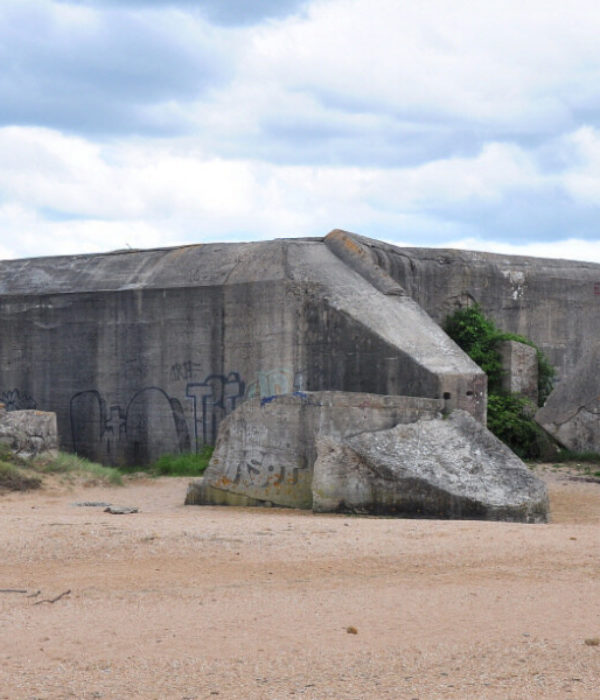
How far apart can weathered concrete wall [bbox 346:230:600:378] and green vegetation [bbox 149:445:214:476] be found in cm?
397

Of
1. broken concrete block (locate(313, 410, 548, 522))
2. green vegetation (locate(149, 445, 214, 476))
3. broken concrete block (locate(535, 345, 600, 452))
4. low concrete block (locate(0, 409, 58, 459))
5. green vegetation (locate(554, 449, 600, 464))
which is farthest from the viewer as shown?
broken concrete block (locate(535, 345, 600, 452))

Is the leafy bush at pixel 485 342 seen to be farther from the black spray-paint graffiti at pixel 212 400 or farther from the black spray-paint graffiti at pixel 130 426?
the black spray-paint graffiti at pixel 130 426

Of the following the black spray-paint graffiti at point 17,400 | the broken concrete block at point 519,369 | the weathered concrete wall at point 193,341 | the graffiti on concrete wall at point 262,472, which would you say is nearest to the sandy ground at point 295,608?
the graffiti on concrete wall at point 262,472

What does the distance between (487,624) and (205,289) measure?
9341mm

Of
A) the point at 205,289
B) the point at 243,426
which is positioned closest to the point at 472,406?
the point at 243,426

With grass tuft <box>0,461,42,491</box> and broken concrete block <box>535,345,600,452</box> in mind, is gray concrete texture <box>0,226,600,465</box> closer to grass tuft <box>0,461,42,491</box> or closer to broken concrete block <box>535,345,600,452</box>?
broken concrete block <box>535,345,600,452</box>

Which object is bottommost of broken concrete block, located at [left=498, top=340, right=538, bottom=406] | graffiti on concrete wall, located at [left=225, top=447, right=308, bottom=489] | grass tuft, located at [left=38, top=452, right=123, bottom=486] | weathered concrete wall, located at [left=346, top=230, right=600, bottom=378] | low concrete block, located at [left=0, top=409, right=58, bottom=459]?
grass tuft, located at [left=38, top=452, right=123, bottom=486]

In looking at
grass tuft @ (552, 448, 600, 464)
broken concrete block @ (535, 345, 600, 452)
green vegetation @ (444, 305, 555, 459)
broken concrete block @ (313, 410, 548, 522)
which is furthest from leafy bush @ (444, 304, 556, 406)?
broken concrete block @ (313, 410, 548, 522)

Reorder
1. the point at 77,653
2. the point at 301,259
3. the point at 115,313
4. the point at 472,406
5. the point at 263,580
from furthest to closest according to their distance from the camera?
the point at 115,313, the point at 301,259, the point at 472,406, the point at 263,580, the point at 77,653

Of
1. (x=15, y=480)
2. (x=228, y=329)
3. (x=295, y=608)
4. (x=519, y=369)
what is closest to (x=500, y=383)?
(x=519, y=369)

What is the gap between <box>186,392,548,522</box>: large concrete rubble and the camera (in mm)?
7934

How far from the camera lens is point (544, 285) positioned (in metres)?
16.1

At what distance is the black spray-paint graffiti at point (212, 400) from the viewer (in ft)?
42.3

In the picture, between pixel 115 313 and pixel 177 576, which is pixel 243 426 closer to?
pixel 177 576
